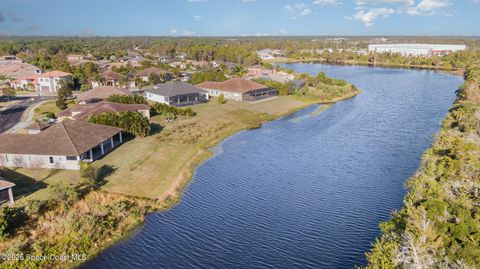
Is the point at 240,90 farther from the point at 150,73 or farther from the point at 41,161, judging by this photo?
the point at 41,161

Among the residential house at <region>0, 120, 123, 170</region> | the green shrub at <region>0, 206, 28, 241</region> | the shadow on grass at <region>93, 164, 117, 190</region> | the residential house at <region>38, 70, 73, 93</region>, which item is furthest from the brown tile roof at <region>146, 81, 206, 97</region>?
the green shrub at <region>0, 206, 28, 241</region>

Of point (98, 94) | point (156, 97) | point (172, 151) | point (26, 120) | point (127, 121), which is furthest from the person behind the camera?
point (156, 97)

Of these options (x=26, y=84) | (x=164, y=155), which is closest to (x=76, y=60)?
(x=26, y=84)

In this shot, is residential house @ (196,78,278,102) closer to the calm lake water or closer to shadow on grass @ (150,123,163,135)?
the calm lake water

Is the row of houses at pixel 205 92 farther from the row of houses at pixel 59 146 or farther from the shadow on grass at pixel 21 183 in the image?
the shadow on grass at pixel 21 183

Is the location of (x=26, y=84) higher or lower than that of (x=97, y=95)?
higher

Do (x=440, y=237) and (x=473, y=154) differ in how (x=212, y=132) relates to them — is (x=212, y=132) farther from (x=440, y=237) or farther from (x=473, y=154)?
(x=440, y=237)

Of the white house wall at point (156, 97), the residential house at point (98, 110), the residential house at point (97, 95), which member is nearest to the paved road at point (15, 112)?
the residential house at point (98, 110)
